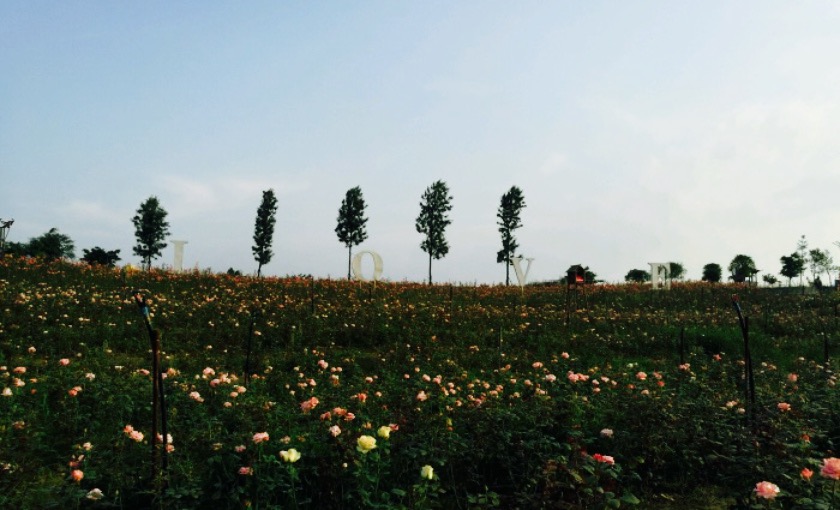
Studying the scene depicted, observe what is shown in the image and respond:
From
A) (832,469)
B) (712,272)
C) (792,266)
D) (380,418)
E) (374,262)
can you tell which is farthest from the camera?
(792,266)

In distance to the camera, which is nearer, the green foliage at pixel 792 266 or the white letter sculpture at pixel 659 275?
the white letter sculpture at pixel 659 275

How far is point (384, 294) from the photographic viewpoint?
18.7 meters

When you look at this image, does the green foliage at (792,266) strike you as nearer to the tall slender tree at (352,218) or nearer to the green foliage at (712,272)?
the green foliage at (712,272)

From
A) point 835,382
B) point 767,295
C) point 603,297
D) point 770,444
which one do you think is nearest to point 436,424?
point 770,444

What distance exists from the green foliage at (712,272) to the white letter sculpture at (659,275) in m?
17.6

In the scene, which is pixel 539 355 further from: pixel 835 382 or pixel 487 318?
pixel 835 382

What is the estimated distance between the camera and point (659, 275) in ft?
86.1

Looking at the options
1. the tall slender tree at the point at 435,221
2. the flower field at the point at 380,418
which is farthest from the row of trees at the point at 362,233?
the flower field at the point at 380,418

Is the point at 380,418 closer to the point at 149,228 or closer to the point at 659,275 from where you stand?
the point at 659,275

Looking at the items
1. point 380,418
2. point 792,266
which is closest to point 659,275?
point 380,418

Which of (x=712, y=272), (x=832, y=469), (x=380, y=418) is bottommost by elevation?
(x=380, y=418)

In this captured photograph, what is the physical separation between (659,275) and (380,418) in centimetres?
2329

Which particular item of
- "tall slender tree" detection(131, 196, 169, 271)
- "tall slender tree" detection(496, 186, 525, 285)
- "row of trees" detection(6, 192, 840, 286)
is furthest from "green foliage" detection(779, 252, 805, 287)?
"tall slender tree" detection(131, 196, 169, 271)

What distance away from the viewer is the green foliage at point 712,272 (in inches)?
1657
